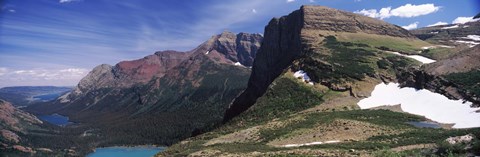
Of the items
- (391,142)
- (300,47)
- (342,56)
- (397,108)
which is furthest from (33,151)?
(391,142)

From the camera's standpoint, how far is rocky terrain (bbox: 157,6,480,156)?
42.1m

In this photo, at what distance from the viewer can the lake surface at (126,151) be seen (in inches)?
6548

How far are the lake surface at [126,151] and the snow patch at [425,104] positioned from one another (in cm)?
10513

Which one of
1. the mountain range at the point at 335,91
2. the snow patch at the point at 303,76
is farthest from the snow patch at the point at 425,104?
the snow patch at the point at 303,76

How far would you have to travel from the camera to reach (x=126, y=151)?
587ft

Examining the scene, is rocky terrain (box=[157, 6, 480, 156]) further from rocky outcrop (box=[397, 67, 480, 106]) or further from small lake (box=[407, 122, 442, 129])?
small lake (box=[407, 122, 442, 129])

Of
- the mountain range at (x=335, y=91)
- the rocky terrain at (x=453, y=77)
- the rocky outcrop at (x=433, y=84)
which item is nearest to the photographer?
the mountain range at (x=335, y=91)

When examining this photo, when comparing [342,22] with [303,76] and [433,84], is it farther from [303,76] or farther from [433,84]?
[433,84]

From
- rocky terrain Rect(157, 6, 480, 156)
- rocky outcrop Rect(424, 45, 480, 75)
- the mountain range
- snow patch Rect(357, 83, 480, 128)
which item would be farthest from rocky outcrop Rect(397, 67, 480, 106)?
rocky outcrop Rect(424, 45, 480, 75)

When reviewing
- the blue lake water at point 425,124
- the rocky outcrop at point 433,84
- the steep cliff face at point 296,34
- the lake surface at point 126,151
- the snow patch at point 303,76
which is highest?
the steep cliff face at point 296,34

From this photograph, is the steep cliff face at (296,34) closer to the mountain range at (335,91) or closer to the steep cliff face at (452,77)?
the mountain range at (335,91)

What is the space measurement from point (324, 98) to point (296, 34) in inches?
1719

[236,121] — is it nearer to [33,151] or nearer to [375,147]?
[375,147]

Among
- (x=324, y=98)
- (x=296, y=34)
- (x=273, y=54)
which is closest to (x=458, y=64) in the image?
(x=324, y=98)
